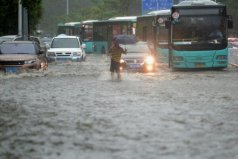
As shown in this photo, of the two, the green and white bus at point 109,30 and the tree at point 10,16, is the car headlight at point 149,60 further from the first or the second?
the green and white bus at point 109,30

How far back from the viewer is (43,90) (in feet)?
69.4

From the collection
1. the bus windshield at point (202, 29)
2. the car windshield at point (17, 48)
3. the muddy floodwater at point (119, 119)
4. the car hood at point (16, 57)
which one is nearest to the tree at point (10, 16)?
the car windshield at point (17, 48)

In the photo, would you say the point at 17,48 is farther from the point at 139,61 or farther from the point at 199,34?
the point at 199,34

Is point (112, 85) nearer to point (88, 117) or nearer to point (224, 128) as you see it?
point (88, 117)

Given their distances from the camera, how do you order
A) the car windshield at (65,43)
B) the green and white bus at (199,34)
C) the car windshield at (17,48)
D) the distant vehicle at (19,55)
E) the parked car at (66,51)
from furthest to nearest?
the car windshield at (65,43) → the parked car at (66,51) → the green and white bus at (199,34) → the car windshield at (17,48) → the distant vehicle at (19,55)

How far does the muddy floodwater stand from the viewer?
386 inches

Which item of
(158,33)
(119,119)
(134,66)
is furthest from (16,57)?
(119,119)

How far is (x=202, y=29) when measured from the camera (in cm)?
3044

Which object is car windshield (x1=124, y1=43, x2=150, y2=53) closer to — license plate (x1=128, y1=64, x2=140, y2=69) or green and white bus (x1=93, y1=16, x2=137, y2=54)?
license plate (x1=128, y1=64, x2=140, y2=69)

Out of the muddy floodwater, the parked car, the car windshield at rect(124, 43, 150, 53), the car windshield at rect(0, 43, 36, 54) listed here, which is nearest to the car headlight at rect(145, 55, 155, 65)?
the car windshield at rect(124, 43, 150, 53)

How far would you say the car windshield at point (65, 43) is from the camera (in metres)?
38.6

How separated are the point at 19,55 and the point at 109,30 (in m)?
27.9

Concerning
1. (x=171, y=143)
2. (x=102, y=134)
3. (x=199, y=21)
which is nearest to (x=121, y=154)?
(x=171, y=143)

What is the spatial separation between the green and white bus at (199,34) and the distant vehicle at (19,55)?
640 centimetres
